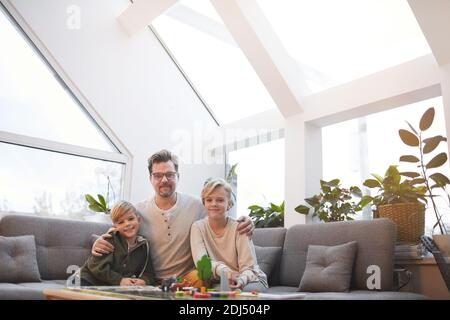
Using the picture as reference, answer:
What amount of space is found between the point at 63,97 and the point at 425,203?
3.47 m

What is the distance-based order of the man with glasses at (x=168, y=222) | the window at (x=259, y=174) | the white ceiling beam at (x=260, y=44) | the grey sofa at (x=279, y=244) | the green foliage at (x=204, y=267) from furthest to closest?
the window at (x=259, y=174), the white ceiling beam at (x=260, y=44), the grey sofa at (x=279, y=244), the man with glasses at (x=168, y=222), the green foliage at (x=204, y=267)

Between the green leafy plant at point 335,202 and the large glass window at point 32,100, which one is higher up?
the large glass window at point 32,100

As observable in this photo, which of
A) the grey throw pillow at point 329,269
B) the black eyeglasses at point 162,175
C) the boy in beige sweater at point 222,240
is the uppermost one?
the black eyeglasses at point 162,175

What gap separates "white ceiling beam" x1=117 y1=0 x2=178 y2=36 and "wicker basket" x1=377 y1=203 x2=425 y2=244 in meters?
2.75

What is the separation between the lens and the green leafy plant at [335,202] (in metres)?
3.24

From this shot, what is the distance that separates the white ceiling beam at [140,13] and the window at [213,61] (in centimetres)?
Result: 51

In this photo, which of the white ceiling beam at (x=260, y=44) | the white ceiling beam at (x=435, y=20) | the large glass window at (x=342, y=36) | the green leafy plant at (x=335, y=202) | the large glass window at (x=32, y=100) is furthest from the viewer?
the large glass window at (x=32, y=100)

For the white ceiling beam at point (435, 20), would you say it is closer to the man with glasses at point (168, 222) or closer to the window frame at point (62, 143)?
the man with glasses at point (168, 222)

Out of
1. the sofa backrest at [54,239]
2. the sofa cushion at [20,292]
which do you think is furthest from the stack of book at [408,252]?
the sofa backrest at [54,239]

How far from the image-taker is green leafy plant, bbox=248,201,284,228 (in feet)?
13.4

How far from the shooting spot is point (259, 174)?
16.3 ft

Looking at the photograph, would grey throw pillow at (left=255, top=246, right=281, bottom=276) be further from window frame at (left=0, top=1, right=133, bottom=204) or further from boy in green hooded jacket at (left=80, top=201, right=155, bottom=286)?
window frame at (left=0, top=1, right=133, bottom=204)

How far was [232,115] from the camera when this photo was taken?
532 centimetres
